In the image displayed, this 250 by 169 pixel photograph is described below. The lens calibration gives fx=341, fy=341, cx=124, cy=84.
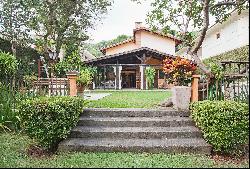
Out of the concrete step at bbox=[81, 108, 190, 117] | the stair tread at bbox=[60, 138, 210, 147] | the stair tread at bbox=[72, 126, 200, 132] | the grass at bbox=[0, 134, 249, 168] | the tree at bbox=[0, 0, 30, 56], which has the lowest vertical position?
the grass at bbox=[0, 134, 249, 168]

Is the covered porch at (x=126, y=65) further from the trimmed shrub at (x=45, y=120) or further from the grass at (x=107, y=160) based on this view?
the grass at (x=107, y=160)

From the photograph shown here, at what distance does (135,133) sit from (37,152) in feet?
6.48

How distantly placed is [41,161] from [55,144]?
2.61 feet

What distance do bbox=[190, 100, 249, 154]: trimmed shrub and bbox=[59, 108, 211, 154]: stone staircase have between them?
33 centimetres

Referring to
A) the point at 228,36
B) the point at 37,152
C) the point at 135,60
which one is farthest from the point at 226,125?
the point at 135,60

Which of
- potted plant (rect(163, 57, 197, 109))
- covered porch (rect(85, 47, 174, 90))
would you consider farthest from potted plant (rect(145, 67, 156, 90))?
potted plant (rect(163, 57, 197, 109))

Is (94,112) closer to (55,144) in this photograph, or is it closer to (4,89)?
(55,144)

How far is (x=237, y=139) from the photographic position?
6.04 m

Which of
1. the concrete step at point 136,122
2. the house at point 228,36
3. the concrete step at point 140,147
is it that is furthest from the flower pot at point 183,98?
the house at point 228,36

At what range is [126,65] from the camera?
30172 millimetres

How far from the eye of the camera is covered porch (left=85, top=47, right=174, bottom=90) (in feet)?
96.0

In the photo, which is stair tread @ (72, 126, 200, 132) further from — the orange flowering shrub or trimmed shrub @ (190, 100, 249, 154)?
the orange flowering shrub

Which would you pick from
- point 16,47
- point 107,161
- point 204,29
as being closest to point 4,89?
point 107,161

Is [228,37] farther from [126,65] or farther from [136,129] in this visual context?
[136,129]
